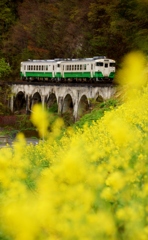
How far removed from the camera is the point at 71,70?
40.1m

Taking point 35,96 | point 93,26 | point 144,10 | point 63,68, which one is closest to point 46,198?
point 144,10

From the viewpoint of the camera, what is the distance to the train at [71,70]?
1437 inches

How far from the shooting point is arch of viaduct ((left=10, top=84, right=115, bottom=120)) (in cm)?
3773

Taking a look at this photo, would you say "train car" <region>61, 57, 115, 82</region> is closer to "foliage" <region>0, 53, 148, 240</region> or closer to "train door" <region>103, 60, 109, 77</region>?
"train door" <region>103, 60, 109, 77</region>

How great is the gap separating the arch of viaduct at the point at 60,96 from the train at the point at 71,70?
78cm

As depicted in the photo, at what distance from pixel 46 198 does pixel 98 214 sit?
649 mm

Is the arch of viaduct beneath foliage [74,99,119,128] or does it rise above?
beneath

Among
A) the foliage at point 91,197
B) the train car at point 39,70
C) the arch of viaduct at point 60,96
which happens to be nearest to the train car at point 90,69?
the arch of viaduct at point 60,96

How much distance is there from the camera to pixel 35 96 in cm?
4853

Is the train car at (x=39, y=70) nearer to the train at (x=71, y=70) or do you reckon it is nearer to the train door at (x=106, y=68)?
the train at (x=71, y=70)

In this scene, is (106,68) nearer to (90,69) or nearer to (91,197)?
(90,69)

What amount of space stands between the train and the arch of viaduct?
78 centimetres

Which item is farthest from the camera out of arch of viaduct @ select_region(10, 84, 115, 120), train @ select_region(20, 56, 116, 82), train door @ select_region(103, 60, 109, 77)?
arch of viaduct @ select_region(10, 84, 115, 120)

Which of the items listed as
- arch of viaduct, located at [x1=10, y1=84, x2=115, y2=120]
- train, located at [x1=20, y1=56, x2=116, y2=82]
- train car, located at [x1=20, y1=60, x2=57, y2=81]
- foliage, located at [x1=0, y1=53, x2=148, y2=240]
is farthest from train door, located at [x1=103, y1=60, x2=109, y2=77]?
foliage, located at [x1=0, y1=53, x2=148, y2=240]
